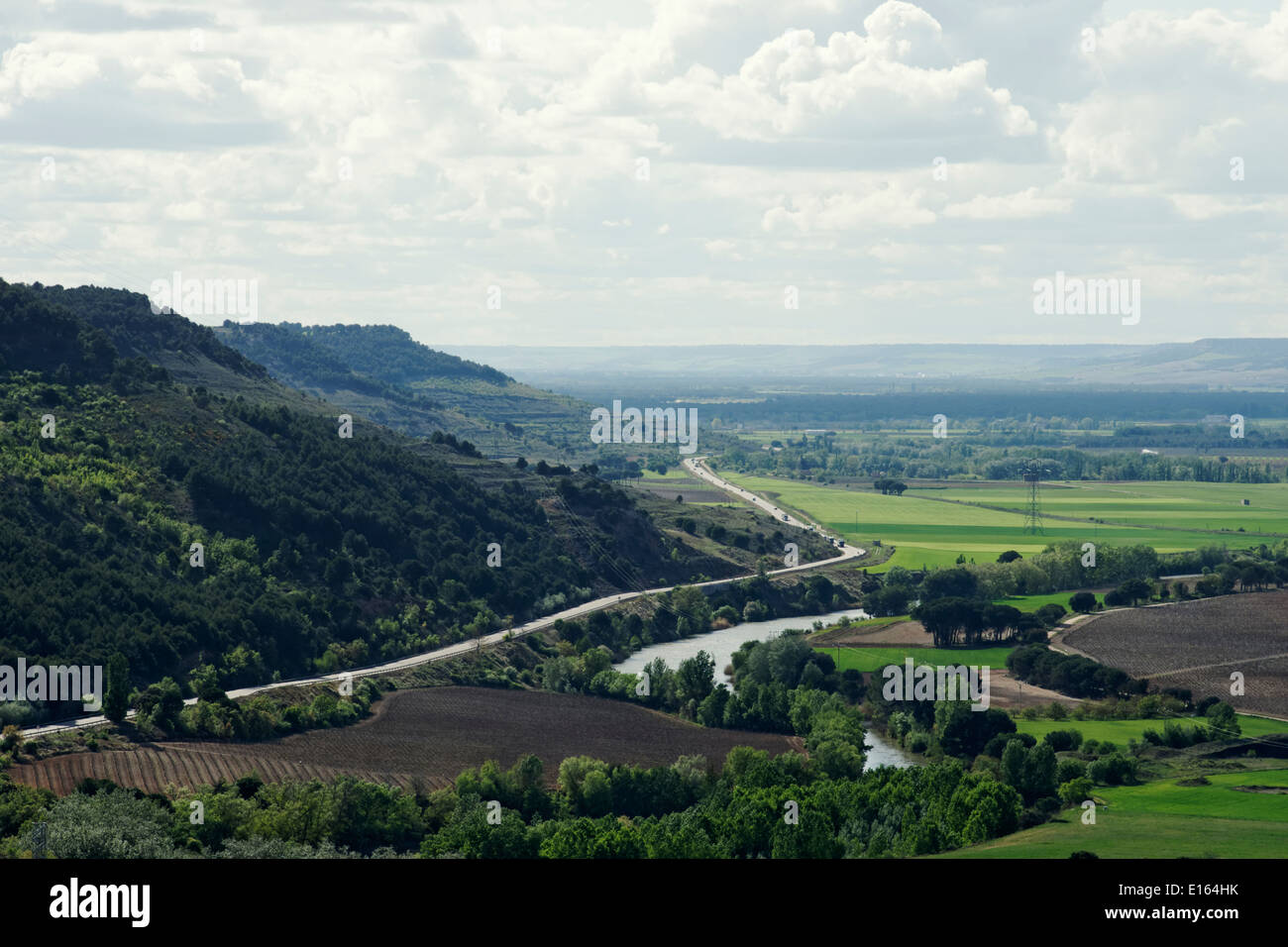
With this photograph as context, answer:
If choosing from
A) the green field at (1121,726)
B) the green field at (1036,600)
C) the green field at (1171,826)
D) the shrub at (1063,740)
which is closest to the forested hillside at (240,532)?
the green field at (1036,600)

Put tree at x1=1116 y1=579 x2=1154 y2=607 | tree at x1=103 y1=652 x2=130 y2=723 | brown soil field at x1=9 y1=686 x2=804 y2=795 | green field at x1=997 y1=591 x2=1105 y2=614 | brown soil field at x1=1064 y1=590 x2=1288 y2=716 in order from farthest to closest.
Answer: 1. tree at x1=1116 y1=579 x2=1154 y2=607
2. green field at x1=997 y1=591 x2=1105 y2=614
3. brown soil field at x1=1064 y1=590 x2=1288 y2=716
4. tree at x1=103 y1=652 x2=130 y2=723
5. brown soil field at x1=9 y1=686 x2=804 y2=795

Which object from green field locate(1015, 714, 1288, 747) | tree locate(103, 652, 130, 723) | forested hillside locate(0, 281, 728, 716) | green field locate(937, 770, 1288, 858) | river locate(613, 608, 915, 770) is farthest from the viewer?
river locate(613, 608, 915, 770)

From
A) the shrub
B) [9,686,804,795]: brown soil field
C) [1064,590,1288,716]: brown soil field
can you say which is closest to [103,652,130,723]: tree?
[9,686,804,795]: brown soil field

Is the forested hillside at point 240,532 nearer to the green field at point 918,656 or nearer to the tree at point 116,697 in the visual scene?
the tree at point 116,697

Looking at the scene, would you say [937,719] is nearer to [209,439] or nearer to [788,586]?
[788,586]

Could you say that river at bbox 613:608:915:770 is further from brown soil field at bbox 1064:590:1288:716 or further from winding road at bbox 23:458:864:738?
brown soil field at bbox 1064:590:1288:716
